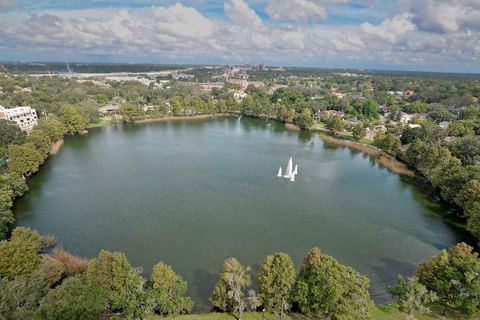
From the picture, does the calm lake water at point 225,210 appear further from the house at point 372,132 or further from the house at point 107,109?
the house at point 107,109

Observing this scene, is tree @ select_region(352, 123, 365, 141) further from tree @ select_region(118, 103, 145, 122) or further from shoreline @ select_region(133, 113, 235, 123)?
tree @ select_region(118, 103, 145, 122)

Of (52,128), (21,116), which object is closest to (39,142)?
(52,128)

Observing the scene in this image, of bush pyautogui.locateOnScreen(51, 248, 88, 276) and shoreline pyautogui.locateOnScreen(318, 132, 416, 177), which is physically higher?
bush pyautogui.locateOnScreen(51, 248, 88, 276)

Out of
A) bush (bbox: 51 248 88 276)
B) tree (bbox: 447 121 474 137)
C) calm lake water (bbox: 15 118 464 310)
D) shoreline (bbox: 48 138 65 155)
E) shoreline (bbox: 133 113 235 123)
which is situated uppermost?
tree (bbox: 447 121 474 137)

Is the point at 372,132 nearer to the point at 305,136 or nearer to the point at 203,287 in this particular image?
the point at 305,136

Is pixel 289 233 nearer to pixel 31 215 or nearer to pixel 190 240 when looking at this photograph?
pixel 190 240

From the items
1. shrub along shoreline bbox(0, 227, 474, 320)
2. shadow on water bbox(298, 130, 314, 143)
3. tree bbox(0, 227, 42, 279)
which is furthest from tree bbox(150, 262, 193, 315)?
shadow on water bbox(298, 130, 314, 143)

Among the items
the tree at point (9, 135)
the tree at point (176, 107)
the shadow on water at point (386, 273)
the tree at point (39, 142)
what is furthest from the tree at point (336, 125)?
the tree at point (9, 135)
